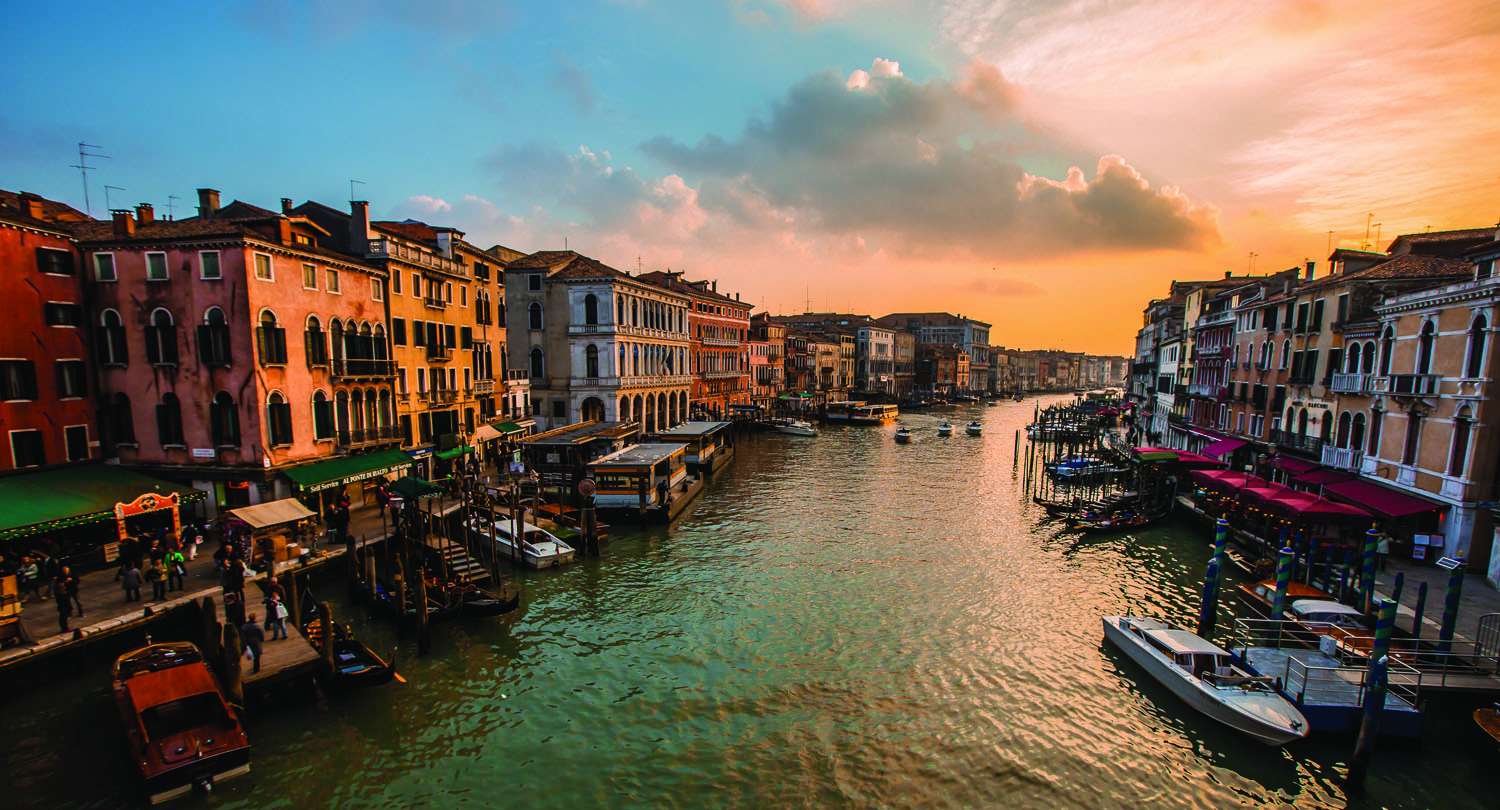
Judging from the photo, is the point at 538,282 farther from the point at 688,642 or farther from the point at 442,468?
the point at 688,642

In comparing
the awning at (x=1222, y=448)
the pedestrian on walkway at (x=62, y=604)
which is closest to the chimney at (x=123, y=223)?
the pedestrian on walkway at (x=62, y=604)

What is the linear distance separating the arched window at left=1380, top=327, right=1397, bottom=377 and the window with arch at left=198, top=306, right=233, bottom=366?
137 ft

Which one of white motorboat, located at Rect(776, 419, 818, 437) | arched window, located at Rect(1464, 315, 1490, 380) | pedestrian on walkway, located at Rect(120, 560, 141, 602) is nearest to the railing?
pedestrian on walkway, located at Rect(120, 560, 141, 602)

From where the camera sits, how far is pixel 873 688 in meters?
15.7

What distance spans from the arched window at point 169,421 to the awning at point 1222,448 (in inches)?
1850

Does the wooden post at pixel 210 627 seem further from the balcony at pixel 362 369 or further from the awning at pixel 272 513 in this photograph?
the balcony at pixel 362 369

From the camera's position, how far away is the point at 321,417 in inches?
990

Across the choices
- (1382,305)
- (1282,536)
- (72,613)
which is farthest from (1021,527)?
(72,613)

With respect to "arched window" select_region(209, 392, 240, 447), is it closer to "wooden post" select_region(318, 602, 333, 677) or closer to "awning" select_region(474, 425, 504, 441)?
"wooden post" select_region(318, 602, 333, 677)

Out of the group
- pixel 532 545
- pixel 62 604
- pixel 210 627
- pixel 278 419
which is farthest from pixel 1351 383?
pixel 62 604

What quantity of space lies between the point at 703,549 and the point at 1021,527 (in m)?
16.2

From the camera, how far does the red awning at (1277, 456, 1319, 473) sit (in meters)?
26.3

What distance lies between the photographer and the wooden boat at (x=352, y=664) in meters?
14.6

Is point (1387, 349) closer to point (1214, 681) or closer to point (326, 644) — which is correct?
point (1214, 681)
